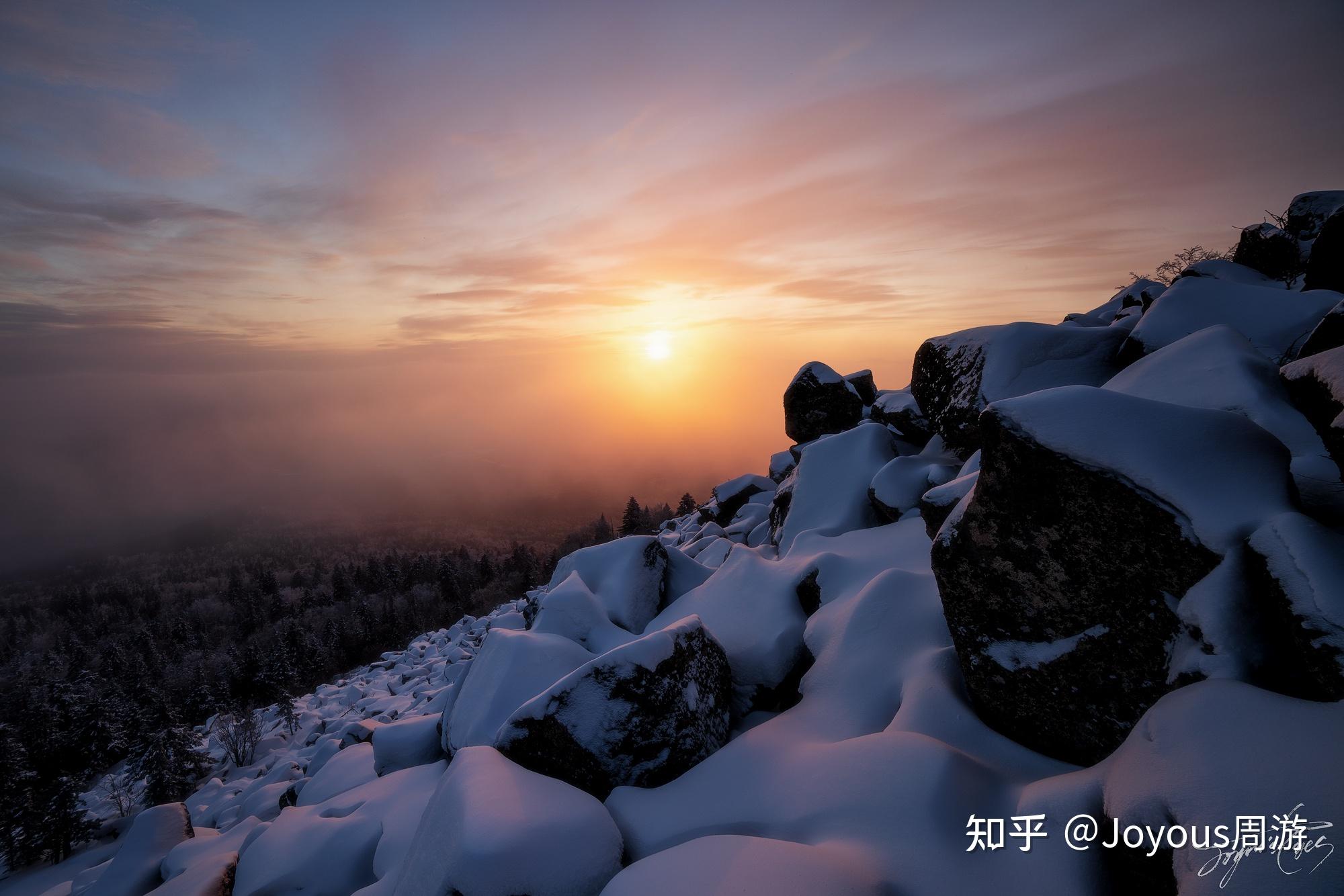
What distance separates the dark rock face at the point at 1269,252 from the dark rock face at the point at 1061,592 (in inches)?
527

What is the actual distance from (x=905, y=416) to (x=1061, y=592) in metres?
9.31

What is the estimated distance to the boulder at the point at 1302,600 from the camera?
3.38 meters

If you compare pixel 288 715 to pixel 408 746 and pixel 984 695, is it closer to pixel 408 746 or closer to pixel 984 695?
pixel 408 746

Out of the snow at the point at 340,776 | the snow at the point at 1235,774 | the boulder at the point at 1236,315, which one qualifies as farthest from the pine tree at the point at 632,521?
the snow at the point at 1235,774

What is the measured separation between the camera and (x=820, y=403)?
58.0ft

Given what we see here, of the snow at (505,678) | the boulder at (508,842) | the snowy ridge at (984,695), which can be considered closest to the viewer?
the snowy ridge at (984,695)

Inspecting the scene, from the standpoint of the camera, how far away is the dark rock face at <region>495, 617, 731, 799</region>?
21.4ft

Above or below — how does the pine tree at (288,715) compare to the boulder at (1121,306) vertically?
below

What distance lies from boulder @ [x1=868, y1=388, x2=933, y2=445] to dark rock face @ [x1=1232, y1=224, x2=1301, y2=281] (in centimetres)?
837

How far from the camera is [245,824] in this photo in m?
11.8

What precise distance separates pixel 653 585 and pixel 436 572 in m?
102

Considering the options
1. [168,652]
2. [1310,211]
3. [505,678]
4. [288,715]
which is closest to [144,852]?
[505,678]

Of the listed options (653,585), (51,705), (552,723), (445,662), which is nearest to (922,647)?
(552,723)
